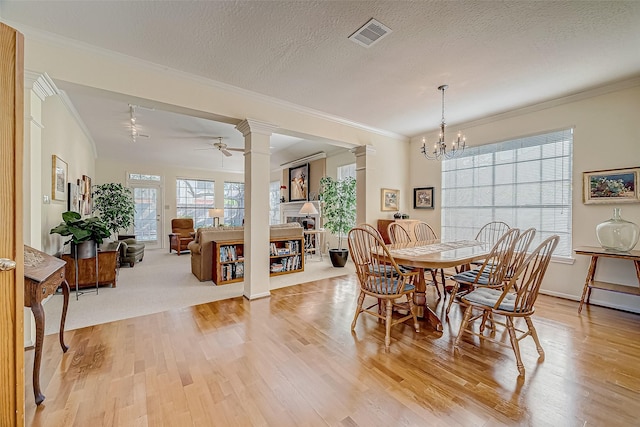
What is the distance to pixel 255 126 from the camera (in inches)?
130

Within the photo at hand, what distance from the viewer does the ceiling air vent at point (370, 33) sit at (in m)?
2.11

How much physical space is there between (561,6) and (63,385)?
4.40 meters

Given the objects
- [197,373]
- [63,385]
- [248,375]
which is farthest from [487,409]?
[63,385]

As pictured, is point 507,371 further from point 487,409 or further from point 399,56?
point 399,56

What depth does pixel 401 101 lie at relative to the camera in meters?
3.59

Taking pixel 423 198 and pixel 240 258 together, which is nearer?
pixel 240 258

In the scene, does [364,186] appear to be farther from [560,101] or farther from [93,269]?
[93,269]

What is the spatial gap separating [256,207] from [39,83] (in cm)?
223

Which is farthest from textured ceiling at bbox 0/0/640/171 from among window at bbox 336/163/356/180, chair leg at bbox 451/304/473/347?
window at bbox 336/163/356/180

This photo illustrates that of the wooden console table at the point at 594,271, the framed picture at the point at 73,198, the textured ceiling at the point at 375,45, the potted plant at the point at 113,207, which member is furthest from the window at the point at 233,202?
the wooden console table at the point at 594,271

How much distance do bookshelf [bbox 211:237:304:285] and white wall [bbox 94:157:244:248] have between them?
517cm

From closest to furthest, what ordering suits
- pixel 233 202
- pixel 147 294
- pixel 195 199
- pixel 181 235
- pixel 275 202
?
pixel 147 294
pixel 181 235
pixel 195 199
pixel 275 202
pixel 233 202

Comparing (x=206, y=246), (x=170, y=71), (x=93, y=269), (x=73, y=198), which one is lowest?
(x=93, y=269)

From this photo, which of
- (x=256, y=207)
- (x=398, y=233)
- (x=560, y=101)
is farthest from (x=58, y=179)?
(x=560, y=101)
